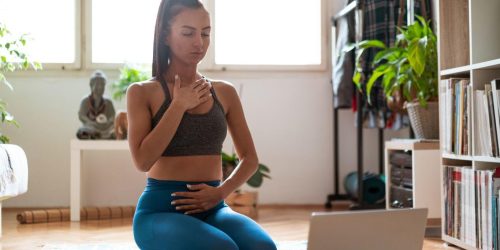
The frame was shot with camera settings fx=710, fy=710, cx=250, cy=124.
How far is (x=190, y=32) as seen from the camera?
1704 mm

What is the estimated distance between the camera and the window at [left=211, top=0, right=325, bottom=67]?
5.01 meters

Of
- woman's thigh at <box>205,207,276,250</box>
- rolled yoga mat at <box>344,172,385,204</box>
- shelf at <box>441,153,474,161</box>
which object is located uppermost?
shelf at <box>441,153,474,161</box>

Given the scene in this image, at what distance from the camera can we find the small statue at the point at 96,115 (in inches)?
169

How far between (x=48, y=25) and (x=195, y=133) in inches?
138

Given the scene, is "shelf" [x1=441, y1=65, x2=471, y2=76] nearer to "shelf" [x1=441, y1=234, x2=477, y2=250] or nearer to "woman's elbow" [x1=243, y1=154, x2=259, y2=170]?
"shelf" [x1=441, y1=234, x2=477, y2=250]

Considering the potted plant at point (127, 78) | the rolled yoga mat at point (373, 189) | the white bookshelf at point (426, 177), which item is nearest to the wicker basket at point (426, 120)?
the white bookshelf at point (426, 177)

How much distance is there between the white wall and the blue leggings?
326 centimetres

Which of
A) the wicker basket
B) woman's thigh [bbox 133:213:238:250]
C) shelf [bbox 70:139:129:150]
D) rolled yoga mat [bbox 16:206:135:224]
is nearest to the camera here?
woman's thigh [bbox 133:213:238:250]

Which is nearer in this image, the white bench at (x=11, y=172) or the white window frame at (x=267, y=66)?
the white bench at (x=11, y=172)

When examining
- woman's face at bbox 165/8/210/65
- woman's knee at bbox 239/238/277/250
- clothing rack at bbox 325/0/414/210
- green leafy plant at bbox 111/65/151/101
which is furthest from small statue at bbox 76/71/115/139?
woman's knee at bbox 239/238/277/250

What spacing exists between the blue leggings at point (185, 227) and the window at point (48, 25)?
3.42m

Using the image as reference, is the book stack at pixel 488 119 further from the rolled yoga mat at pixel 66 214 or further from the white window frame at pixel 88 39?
the white window frame at pixel 88 39

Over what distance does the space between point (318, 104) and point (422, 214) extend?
3769 mm

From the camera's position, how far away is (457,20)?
3.06 meters
